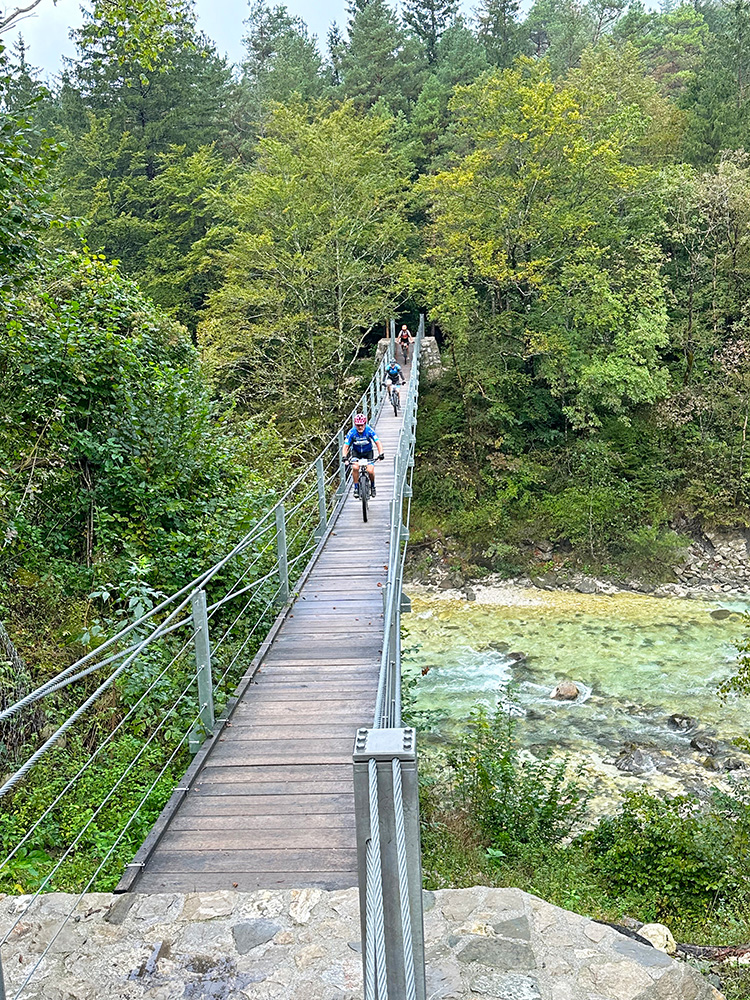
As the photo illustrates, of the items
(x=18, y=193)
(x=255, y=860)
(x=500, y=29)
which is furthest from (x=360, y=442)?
(x=500, y=29)

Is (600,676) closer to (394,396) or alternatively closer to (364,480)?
(364,480)

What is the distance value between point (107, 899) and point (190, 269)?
68.1ft

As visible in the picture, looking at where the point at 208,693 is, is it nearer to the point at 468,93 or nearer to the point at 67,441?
the point at 67,441

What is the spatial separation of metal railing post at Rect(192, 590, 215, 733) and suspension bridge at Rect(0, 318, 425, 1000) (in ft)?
0.03

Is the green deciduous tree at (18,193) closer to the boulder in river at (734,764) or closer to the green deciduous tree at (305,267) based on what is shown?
the boulder in river at (734,764)

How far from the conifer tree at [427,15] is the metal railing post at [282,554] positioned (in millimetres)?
32803

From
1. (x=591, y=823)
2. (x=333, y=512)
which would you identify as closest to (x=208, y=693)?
(x=591, y=823)

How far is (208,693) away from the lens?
487 cm

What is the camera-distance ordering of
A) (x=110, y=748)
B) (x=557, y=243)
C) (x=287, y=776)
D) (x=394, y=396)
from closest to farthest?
(x=287, y=776), (x=110, y=748), (x=394, y=396), (x=557, y=243)

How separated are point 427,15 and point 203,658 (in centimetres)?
3669

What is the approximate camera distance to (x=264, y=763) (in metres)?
4.58

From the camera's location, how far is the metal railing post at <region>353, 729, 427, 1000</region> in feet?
6.15

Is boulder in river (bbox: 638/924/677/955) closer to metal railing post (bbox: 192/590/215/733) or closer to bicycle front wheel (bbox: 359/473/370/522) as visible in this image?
metal railing post (bbox: 192/590/215/733)

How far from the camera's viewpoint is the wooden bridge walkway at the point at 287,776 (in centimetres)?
361
